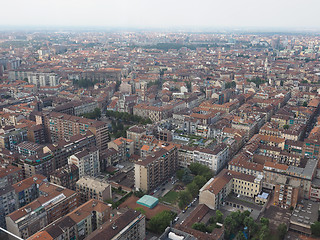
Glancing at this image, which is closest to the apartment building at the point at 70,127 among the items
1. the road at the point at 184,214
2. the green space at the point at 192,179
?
the green space at the point at 192,179

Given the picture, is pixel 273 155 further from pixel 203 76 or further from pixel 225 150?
pixel 203 76

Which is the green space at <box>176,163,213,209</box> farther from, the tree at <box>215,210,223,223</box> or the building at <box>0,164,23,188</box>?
the building at <box>0,164,23,188</box>

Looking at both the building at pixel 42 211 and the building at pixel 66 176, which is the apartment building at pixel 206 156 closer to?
the building at pixel 66 176

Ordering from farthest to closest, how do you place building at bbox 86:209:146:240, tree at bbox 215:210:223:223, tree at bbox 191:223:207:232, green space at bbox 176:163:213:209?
green space at bbox 176:163:213:209 < tree at bbox 215:210:223:223 < tree at bbox 191:223:207:232 < building at bbox 86:209:146:240

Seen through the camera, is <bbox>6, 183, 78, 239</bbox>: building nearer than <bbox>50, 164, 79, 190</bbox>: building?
Yes

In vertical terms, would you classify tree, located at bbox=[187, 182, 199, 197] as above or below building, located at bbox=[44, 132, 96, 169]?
below

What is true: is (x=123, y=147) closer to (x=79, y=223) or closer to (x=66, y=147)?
(x=66, y=147)

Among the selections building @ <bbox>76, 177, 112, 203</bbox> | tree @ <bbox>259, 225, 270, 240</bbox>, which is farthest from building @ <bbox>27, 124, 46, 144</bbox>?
tree @ <bbox>259, 225, 270, 240</bbox>
